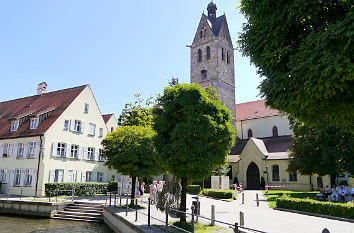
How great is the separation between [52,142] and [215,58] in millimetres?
30625

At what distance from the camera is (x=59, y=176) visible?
2694 cm

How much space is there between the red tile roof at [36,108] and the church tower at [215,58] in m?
23.2

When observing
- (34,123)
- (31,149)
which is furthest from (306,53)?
(34,123)

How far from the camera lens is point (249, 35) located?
27.0 feet

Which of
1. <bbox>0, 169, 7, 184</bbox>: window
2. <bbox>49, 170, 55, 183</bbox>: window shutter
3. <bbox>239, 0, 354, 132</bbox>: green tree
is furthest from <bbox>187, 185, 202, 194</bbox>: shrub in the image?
<bbox>239, 0, 354, 132</bbox>: green tree

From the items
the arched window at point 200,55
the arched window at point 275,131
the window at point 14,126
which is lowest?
the window at point 14,126

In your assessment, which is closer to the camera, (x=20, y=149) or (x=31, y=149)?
(x=31, y=149)

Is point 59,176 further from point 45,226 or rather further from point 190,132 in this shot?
point 190,132

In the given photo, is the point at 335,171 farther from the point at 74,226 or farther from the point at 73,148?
the point at 73,148

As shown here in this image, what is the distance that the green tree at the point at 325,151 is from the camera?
79.3 ft

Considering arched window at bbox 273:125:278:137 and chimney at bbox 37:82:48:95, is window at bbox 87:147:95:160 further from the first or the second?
arched window at bbox 273:125:278:137

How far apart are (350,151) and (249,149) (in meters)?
18.5

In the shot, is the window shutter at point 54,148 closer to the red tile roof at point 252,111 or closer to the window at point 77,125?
the window at point 77,125

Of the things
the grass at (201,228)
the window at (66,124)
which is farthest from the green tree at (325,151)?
the window at (66,124)
